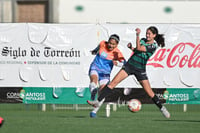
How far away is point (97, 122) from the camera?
2341 centimetres

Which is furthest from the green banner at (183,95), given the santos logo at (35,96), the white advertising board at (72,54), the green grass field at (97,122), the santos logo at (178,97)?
the santos logo at (35,96)

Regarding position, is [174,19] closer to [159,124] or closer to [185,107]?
[185,107]

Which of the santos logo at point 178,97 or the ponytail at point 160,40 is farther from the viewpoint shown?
the santos logo at point 178,97

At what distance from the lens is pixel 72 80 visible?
28.8 metres

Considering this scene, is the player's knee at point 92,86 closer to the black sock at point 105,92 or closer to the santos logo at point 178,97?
the black sock at point 105,92

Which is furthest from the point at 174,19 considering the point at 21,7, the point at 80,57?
the point at 80,57

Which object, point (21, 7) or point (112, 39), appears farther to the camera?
point (21, 7)

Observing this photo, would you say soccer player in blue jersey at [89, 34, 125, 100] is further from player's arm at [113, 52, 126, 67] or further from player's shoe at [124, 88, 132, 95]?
player's shoe at [124, 88, 132, 95]

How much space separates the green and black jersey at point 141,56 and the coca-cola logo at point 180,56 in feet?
1.25

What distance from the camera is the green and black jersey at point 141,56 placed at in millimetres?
28266

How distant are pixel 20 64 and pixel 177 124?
727 centimetres

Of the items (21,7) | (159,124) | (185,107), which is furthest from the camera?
(21,7)

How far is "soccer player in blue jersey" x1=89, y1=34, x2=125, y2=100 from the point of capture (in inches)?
1112

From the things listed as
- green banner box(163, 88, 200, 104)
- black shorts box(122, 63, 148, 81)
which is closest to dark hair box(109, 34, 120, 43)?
black shorts box(122, 63, 148, 81)
